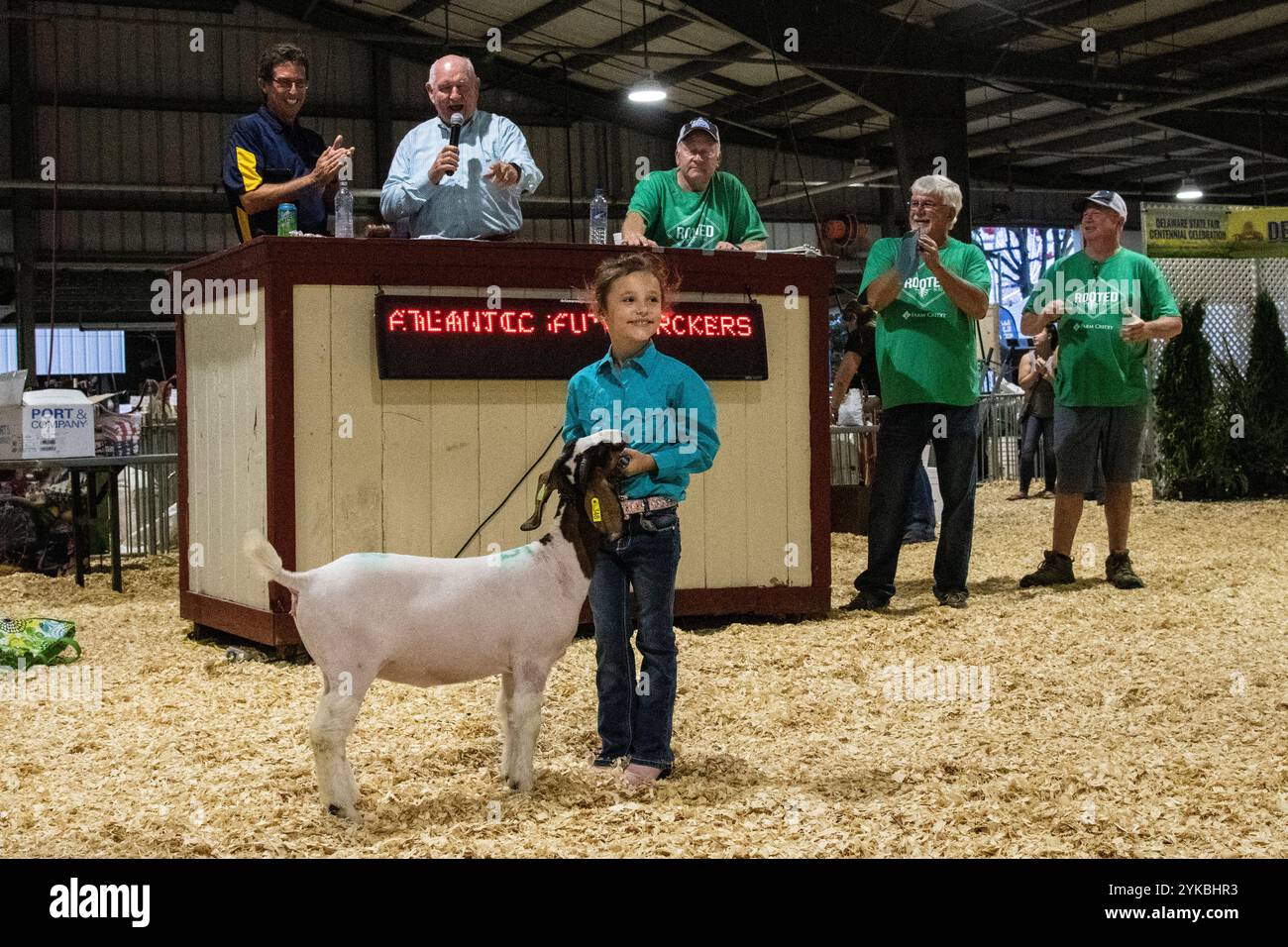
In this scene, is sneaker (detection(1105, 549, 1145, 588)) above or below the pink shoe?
above

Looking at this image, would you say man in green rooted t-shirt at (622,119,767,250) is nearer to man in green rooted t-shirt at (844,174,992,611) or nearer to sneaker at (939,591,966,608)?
man in green rooted t-shirt at (844,174,992,611)

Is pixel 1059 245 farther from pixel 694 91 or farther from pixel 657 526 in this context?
pixel 657 526

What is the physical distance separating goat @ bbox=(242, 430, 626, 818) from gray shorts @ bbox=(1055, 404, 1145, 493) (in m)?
3.99

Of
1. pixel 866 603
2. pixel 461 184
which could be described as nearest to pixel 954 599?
pixel 866 603

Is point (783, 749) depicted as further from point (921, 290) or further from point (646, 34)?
point (646, 34)

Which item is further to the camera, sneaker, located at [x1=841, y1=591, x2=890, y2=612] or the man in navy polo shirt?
sneaker, located at [x1=841, y1=591, x2=890, y2=612]

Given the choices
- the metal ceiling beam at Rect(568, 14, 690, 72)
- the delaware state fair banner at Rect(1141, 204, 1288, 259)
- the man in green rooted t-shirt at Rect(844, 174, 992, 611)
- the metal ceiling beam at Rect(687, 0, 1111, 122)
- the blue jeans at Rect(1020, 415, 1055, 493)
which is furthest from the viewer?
the metal ceiling beam at Rect(568, 14, 690, 72)

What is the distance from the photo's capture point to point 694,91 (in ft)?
70.2

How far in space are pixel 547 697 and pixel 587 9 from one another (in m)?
14.4

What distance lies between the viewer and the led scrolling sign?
548 cm

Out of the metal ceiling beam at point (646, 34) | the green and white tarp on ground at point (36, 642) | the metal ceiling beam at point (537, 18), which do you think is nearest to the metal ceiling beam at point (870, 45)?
the metal ceiling beam at point (646, 34)

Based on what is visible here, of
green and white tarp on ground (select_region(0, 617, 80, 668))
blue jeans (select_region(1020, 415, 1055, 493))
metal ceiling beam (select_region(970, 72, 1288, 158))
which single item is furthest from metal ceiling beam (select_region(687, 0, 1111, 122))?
green and white tarp on ground (select_region(0, 617, 80, 668))
